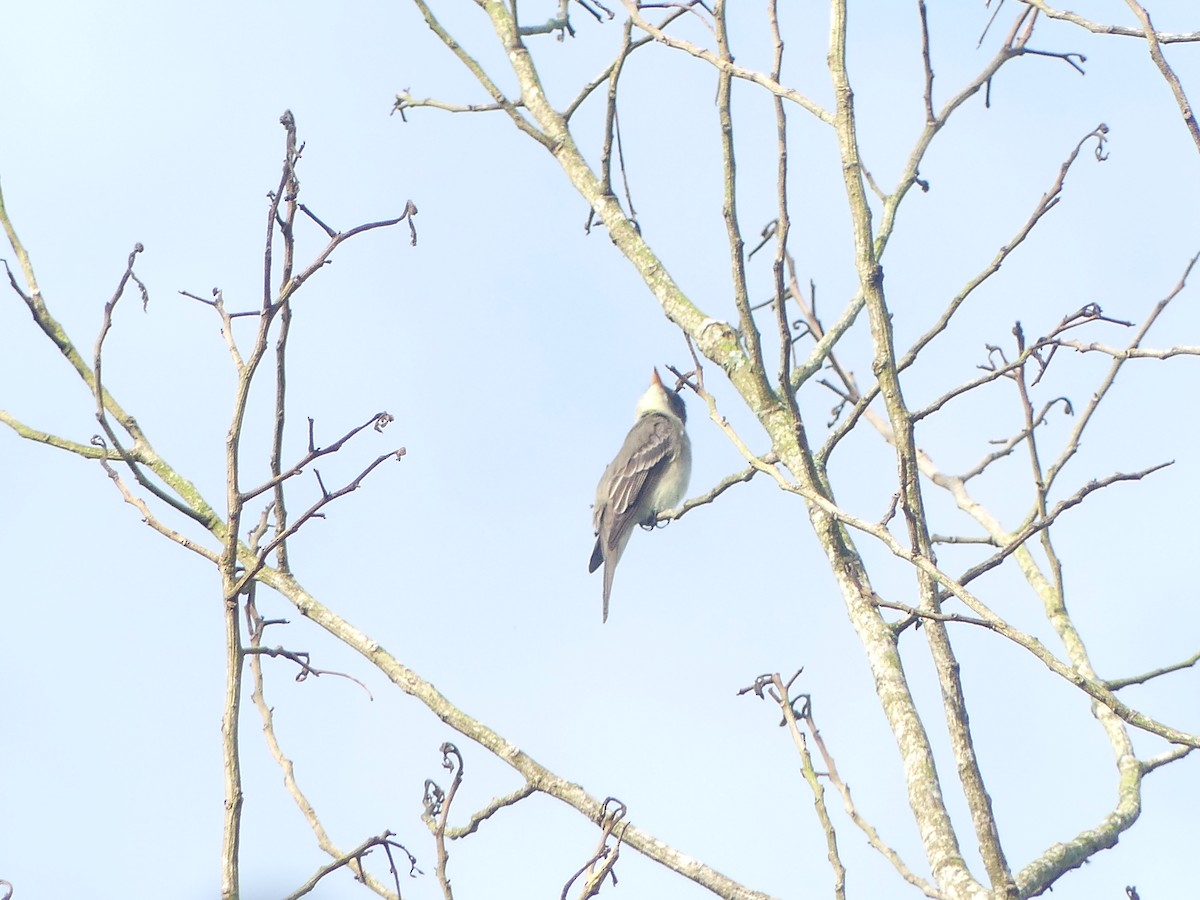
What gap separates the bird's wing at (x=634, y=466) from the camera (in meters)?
11.0

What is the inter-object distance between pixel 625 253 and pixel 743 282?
1.55m

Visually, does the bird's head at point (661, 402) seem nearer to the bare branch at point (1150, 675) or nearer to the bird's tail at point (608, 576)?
the bird's tail at point (608, 576)

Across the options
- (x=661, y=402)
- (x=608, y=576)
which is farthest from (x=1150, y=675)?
(x=661, y=402)

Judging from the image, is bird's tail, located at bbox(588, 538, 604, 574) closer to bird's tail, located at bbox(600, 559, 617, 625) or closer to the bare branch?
bird's tail, located at bbox(600, 559, 617, 625)

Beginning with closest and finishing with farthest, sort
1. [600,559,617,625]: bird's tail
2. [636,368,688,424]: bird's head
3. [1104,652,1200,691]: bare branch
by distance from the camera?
[1104,652,1200,691]: bare branch, [600,559,617,625]: bird's tail, [636,368,688,424]: bird's head

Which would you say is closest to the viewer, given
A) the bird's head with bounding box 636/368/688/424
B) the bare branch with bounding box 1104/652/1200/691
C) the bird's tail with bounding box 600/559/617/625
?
the bare branch with bounding box 1104/652/1200/691

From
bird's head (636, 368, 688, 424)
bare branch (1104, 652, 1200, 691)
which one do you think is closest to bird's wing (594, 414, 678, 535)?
bird's head (636, 368, 688, 424)

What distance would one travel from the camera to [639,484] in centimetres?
1117

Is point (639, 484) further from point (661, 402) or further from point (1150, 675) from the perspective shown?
point (1150, 675)

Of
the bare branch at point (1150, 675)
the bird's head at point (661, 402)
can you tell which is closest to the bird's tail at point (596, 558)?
the bird's head at point (661, 402)

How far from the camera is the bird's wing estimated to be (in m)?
11.0

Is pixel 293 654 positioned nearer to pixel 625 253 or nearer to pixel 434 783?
pixel 434 783

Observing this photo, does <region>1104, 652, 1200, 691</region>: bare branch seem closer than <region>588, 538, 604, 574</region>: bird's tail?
Yes

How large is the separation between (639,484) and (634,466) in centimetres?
24
